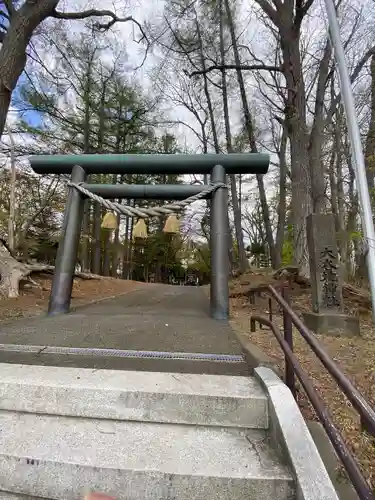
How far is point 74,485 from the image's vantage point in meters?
1.59

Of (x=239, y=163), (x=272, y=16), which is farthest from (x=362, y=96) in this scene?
(x=239, y=163)

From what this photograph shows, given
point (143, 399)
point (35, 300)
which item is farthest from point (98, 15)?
point (143, 399)

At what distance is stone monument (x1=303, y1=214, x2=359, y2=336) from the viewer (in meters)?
5.04

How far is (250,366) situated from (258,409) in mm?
660

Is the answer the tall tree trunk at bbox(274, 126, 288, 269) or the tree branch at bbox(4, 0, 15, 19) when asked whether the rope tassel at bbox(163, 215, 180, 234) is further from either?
the tall tree trunk at bbox(274, 126, 288, 269)

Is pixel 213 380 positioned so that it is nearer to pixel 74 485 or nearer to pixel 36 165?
pixel 74 485

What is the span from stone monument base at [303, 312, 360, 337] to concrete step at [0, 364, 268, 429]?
3.21 m

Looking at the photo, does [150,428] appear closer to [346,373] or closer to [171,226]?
[346,373]

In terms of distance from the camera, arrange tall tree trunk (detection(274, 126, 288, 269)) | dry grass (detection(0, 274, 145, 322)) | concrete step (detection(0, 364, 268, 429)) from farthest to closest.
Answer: tall tree trunk (detection(274, 126, 288, 269))
dry grass (detection(0, 274, 145, 322))
concrete step (detection(0, 364, 268, 429))

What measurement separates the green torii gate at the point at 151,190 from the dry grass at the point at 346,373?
1300 mm

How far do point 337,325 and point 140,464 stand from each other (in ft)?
14.1

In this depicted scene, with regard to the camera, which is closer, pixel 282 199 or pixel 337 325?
pixel 337 325

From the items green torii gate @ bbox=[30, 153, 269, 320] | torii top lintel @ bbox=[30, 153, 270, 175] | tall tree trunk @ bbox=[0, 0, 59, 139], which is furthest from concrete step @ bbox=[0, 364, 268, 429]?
tall tree trunk @ bbox=[0, 0, 59, 139]

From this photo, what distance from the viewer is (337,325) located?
197 inches
